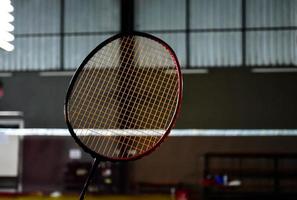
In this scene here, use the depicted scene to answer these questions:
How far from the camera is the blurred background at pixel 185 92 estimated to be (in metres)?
8.33

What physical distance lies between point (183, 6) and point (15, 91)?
3.32m

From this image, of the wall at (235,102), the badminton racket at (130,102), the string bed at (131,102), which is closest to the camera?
the badminton racket at (130,102)

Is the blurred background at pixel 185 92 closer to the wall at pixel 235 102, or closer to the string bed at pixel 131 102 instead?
the wall at pixel 235 102

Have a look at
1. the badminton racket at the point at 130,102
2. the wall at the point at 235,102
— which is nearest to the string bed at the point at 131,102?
the badminton racket at the point at 130,102

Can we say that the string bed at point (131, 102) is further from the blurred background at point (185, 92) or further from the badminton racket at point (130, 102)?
the blurred background at point (185, 92)

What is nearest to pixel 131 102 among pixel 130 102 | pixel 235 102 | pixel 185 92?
pixel 130 102

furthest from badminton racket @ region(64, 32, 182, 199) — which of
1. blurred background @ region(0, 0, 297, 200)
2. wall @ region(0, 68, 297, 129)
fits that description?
wall @ region(0, 68, 297, 129)

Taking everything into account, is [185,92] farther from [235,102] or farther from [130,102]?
[130,102]

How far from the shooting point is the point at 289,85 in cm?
845

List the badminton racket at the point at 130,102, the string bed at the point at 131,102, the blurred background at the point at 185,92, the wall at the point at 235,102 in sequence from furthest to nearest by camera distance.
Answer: the wall at the point at 235,102
the blurred background at the point at 185,92
the string bed at the point at 131,102
the badminton racket at the point at 130,102

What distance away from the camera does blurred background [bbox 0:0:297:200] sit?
8328 millimetres

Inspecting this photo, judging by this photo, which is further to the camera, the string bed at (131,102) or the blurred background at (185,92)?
the blurred background at (185,92)

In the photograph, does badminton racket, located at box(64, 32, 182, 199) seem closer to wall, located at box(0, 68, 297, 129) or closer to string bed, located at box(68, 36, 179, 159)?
string bed, located at box(68, 36, 179, 159)

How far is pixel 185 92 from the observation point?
8688 mm
